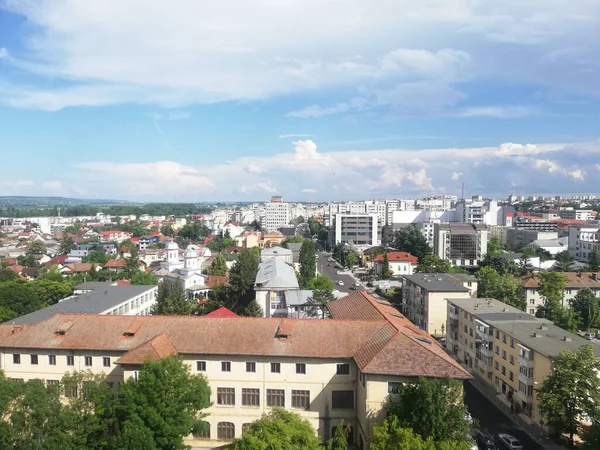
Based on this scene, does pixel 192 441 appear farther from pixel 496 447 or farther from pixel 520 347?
pixel 520 347

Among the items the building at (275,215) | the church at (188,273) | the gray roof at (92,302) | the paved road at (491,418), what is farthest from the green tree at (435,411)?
the building at (275,215)

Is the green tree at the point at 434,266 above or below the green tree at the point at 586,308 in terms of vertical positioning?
above

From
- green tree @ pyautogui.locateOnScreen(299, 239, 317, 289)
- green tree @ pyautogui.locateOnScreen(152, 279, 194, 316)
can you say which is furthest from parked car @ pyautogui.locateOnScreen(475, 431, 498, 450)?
green tree @ pyautogui.locateOnScreen(299, 239, 317, 289)

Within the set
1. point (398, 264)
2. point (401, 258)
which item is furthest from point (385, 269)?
point (401, 258)

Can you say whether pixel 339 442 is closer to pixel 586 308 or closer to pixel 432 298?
pixel 432 298

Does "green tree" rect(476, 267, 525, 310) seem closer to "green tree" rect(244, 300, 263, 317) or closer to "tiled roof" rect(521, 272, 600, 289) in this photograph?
"tiled roof" rect(521, 272, 600, 289)

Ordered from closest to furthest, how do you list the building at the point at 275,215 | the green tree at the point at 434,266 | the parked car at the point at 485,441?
the parked car at the point at 485,441 → the green tree at the point at 434,266 → the building at the point at 275,215

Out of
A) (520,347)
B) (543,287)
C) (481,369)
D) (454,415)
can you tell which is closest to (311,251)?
(543,287)

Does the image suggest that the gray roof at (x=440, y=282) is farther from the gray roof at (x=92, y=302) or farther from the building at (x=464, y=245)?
the building at (x=464, y=245)
